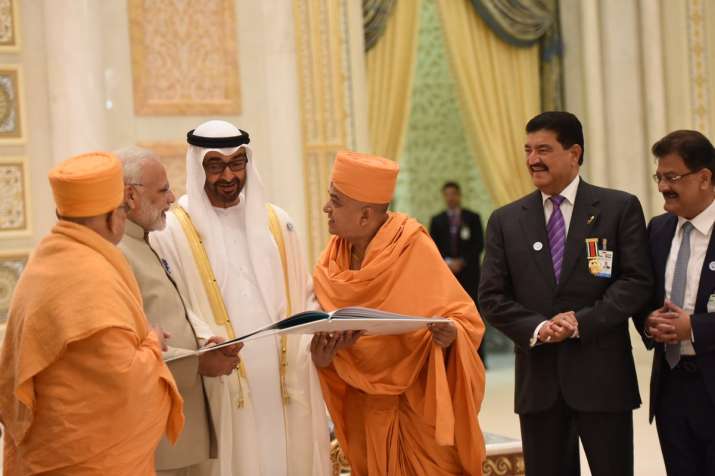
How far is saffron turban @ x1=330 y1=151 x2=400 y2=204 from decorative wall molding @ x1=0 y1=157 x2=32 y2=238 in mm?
3804

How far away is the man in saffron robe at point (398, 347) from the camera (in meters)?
3.39

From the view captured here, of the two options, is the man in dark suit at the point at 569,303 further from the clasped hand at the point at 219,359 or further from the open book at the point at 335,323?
the clasped hand at the point at 219,359

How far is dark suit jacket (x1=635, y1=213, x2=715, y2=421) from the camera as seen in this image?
11.1 ft

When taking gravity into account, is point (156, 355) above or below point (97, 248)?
below

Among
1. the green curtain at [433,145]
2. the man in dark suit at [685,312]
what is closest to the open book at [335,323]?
the man in dark suit at [685,312]

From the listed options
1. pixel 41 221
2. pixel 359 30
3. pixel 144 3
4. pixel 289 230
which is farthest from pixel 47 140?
pixel 289 230

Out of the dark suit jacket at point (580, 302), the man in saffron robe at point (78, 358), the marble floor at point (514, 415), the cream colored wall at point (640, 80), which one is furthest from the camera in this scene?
the cream colored wall at point (640, 80)

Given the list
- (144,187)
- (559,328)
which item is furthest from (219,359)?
(559,328)

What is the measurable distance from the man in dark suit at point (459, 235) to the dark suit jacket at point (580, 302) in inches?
216

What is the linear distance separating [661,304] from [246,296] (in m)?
1.48

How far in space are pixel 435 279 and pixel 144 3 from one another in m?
4.41

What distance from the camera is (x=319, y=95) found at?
7.50 m

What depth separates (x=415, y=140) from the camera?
33.6 ft

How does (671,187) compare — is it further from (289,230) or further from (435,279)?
(289,230)
